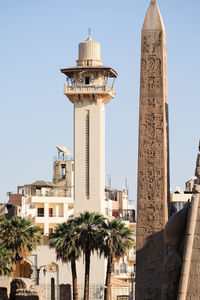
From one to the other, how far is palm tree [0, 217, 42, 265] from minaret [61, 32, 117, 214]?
14.2 metres

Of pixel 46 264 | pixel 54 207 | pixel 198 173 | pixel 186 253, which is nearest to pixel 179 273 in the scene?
pixel 186 253

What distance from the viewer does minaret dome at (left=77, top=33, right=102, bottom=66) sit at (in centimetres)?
6425

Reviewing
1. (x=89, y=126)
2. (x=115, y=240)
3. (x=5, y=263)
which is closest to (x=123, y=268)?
(x=89, y=126)

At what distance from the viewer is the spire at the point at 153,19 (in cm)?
2995

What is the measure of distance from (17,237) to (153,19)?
1950 cm

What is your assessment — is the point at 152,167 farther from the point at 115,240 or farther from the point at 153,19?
the point at 115,240

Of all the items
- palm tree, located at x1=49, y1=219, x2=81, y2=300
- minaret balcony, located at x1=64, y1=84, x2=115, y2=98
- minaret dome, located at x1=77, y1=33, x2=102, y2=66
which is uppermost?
minaret dome, located at x1=77, y1=33, x2=102, y2=66

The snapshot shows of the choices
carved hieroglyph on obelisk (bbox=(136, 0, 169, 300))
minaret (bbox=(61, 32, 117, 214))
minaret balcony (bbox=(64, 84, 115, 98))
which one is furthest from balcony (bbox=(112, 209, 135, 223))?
carved hieroglyph on obelisk (bbox=(136, 0, 169, 300))

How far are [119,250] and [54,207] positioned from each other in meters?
23.4

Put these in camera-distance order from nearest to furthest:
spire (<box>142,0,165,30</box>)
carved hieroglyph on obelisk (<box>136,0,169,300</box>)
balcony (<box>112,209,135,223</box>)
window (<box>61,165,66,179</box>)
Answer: carved hieroglyph on obelisk (<box>136,0,169,300</box>) → spire (<box>142,0,165,30</box>) → balcony (<box>112,209,135,223</box>) → window (<box>61,165,66,179</box>)

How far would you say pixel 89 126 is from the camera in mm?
62250

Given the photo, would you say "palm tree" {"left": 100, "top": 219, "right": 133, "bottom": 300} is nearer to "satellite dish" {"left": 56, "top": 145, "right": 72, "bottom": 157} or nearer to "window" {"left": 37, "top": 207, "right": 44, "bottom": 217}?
"window" {"left": 37, "top": 207, "right": 44, "bottom": 217}

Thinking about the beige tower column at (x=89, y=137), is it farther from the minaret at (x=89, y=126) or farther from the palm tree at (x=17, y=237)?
the palm tree at (x=17, y=237)

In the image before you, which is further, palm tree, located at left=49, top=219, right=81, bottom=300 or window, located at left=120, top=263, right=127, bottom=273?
window, located at left=120, top=263, right=127, bottom=273
